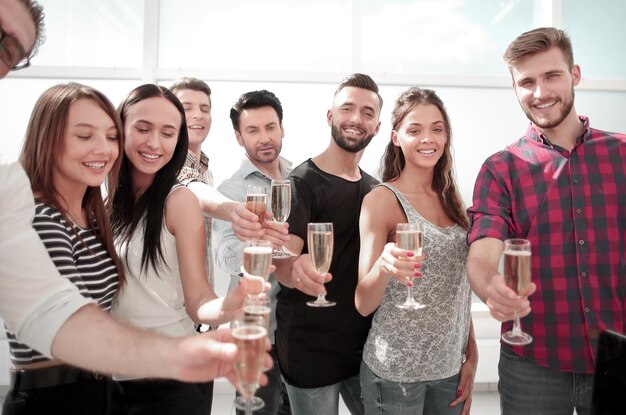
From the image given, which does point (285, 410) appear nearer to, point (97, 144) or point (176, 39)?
point (97, 144)

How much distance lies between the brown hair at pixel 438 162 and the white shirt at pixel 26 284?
1488mm

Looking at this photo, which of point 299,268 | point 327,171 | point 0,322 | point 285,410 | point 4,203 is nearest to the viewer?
point 4,203

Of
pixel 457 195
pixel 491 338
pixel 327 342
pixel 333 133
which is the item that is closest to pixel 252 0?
pixel 333 133

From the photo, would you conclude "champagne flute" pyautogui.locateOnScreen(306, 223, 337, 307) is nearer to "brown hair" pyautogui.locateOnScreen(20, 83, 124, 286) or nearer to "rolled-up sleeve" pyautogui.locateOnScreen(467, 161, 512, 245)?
"rolled-up sleeve" pyautogui.locateOnScreen(467, 161, 512, 245)

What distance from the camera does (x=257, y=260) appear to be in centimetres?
145

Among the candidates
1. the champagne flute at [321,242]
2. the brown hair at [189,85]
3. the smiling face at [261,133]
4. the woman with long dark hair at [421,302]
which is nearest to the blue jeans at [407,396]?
the woman with long dark hair at [421,302]

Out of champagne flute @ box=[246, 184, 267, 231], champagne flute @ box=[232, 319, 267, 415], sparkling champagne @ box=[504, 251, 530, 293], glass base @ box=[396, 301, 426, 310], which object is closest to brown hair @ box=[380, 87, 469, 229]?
glass base @ box=[396, 301, 426, 310]

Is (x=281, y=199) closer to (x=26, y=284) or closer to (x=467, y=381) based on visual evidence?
(x=26, y=284)

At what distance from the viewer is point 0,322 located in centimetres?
409

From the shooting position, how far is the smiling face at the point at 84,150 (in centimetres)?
158

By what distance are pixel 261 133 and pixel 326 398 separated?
5.48ft

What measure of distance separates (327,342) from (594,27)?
14.7 feet

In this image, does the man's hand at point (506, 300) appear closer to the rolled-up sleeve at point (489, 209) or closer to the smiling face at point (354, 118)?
the rolled-up sleeve at point (489, 209)

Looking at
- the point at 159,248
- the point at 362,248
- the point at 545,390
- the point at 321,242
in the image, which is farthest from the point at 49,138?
the point at 545,390
